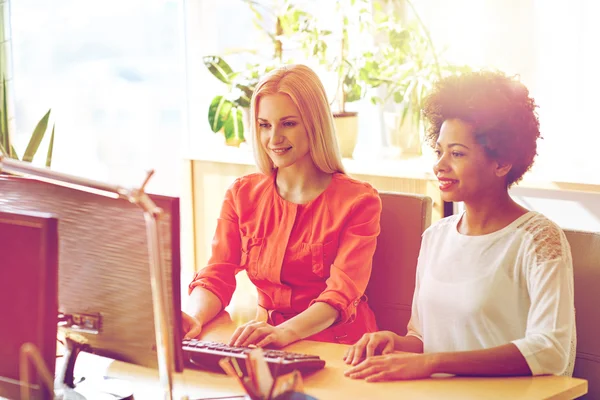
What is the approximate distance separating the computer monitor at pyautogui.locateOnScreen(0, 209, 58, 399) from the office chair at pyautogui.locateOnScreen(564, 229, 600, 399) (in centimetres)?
109

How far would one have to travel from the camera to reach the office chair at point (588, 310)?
1.84m

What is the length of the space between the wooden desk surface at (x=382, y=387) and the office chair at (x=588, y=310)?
A: 0.82 feet

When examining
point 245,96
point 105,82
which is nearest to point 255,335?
point 245,96

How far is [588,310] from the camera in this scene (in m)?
1.84

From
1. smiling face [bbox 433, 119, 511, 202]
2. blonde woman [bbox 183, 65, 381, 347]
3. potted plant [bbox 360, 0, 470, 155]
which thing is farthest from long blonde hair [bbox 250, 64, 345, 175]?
potted plant [bbox 360, 0, 470, 155]

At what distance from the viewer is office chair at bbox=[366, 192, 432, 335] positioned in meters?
2.26

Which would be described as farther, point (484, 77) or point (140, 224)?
point (484, 77)

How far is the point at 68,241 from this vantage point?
1479 millimetres

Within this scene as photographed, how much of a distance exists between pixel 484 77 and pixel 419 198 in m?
0.46

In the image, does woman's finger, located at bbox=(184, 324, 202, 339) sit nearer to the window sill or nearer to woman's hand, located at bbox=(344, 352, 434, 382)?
woman's hand, located at bbox=(344, 352, 434, 382)

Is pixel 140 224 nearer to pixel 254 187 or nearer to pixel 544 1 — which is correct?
pixel 254 187

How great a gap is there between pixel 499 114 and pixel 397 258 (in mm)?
554

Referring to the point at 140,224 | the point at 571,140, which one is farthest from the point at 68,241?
the point at 571,140

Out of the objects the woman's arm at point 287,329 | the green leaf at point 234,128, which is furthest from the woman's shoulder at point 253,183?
the green leaf at point 234,128
